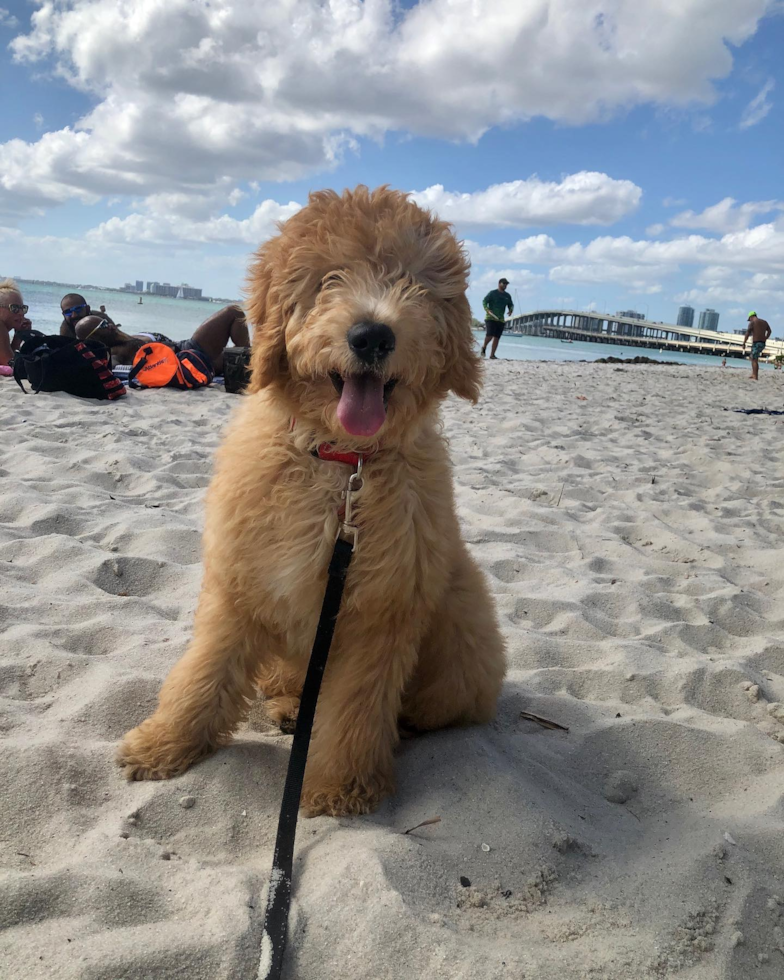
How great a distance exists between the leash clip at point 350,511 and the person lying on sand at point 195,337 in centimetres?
958

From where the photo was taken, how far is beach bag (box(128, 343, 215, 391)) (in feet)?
35.0

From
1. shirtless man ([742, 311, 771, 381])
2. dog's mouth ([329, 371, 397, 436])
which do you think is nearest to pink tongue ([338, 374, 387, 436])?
dog's mouth ([329, 371, 397, 436])

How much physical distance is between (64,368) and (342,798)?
8285 mm

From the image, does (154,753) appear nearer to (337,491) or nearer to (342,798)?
(342,798)

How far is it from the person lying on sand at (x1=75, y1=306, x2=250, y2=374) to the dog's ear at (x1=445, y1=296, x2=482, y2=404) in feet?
30.8

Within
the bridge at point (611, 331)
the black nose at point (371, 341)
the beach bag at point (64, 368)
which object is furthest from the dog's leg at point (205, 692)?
the bridge at point (611, 331)

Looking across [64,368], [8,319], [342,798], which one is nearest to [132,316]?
[8,319]

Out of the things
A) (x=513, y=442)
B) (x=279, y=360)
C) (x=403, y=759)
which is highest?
(x=279, y=360)

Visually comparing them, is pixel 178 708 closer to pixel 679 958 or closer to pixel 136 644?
pixel 136 644

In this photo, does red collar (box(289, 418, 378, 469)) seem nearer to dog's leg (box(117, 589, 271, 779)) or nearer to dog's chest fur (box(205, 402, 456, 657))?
dog's chest fur (box(205, 402, 456, 657))

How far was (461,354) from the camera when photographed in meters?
2.67

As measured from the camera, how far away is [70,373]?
30.1 feet

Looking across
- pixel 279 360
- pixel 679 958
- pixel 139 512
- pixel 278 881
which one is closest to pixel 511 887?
pixel 679 958

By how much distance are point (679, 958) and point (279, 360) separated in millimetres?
2134
